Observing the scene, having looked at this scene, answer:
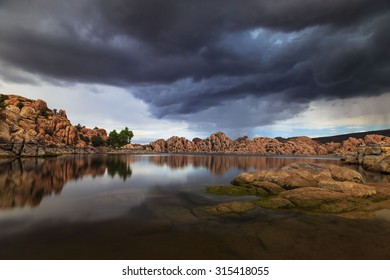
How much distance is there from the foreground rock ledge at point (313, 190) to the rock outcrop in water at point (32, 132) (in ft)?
257

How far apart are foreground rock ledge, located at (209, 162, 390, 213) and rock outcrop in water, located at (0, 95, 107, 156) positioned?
78.5 m

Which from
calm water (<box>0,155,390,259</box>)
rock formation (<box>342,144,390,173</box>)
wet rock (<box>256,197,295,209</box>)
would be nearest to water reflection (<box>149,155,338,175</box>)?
rock formation (<box>342,144,390,173</box>)

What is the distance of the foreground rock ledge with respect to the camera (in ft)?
55.3

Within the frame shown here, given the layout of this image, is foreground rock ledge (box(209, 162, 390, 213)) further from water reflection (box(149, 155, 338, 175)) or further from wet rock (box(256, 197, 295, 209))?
water reflection (box(149, 155, 338, 175))

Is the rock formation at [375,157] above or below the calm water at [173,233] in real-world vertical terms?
above

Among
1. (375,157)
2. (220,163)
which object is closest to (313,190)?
(220,163)

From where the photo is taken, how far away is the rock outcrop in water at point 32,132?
72062 mm

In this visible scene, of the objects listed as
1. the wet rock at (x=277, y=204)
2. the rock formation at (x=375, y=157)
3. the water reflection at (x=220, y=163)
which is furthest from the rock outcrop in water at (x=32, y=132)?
the rock formation at (x=375, y=157)

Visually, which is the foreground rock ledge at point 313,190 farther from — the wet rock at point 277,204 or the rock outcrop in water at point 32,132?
the rock outcrop in water at point 32,132

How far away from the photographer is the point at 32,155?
240ft
